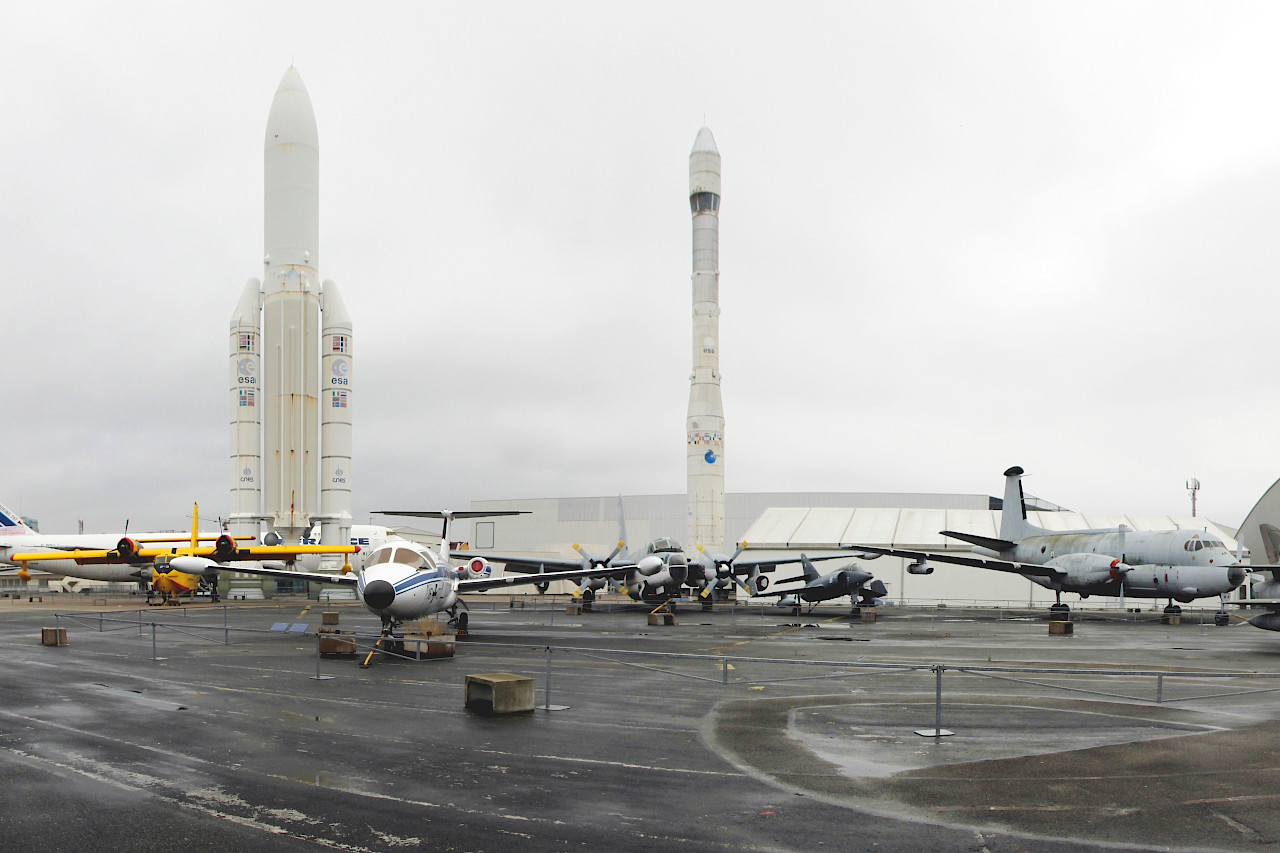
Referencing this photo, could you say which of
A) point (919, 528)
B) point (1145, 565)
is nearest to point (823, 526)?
point (919, 528)

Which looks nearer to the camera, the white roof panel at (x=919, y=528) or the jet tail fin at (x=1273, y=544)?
the jet tail fin at (x=1273, y=544)

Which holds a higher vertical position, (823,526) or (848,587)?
(823,526)

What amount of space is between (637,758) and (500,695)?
3681mm

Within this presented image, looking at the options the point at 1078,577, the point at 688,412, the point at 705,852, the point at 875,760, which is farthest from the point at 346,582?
the point at 688,412

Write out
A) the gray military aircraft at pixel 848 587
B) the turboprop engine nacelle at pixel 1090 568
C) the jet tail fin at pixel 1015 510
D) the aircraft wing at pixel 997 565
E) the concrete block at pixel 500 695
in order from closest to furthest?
the concrete block at pixel 500 695 < the turboprop engine nacelle at pixel 1090 568 < the gray military aircraft at pixel 848 587 < the aircraft wing at pixel 997 565 < the jet tail fin at pixel 1015 510

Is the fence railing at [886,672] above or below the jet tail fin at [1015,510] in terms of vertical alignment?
below

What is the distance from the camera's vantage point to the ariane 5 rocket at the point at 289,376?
67.1m

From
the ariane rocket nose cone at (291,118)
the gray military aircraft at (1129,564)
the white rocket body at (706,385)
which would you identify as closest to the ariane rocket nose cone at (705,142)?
the white rocket body at (706,385)

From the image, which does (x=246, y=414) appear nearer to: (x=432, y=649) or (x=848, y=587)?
(x=848, y=587)

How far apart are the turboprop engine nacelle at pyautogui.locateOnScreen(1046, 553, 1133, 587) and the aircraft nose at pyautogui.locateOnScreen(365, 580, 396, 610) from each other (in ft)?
111

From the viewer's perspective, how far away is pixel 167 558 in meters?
53.0

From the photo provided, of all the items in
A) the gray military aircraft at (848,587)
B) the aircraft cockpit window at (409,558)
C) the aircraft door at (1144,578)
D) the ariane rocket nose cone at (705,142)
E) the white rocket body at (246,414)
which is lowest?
the gray military aircraft at (848,587)

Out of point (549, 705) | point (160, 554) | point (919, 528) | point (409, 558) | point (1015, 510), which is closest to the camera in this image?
point (549, 705)

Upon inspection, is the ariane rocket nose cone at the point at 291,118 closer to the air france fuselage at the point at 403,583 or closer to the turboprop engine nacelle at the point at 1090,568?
the air france fuselage at the point at 403,583
